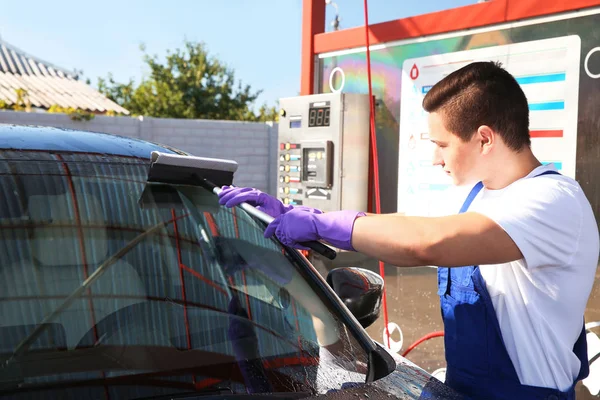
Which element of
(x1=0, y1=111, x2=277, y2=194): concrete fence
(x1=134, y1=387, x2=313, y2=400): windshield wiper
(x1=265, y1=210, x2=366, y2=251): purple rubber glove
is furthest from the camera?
(x1=0, y1=111, x2=277, y2=194): concrete fence

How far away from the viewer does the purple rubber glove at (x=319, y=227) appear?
1.63 m

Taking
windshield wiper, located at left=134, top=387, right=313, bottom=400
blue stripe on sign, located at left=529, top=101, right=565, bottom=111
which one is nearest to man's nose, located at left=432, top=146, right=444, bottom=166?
windshield wiper, located at left=134, top=387, right=313, bottom=400

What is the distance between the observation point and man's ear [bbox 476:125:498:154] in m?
1.72

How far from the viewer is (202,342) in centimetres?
175

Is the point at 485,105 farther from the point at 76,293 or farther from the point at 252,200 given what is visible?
the point at 76,293

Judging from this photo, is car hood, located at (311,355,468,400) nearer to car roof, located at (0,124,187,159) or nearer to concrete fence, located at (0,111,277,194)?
car roof, located at (0,124,187,159)

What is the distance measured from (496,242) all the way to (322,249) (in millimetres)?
380

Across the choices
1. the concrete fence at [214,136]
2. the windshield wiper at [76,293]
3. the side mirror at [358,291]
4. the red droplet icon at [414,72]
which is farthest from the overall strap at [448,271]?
the concrete fence at [214,136]

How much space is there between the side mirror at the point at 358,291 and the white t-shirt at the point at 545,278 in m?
0.44

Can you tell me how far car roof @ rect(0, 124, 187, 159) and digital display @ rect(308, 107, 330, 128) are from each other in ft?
8.16

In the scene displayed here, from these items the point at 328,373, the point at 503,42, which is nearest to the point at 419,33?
the point at 503,42

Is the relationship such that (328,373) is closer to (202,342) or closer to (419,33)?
(202,342)

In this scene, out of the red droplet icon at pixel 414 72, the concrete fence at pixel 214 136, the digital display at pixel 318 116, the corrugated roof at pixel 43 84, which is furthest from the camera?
the corrugated roof at pixel 43 84

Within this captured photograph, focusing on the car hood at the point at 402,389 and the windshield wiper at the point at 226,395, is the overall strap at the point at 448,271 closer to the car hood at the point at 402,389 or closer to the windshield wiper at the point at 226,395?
the car hood at the point at 402,389
